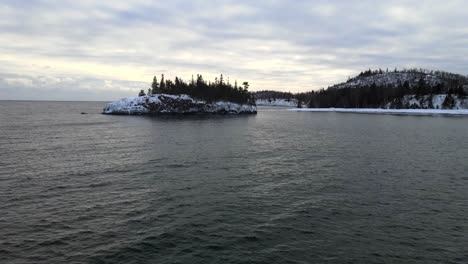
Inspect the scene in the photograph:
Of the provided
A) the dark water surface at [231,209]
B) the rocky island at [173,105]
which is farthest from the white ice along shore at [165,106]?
the dark water surface at [231,209]

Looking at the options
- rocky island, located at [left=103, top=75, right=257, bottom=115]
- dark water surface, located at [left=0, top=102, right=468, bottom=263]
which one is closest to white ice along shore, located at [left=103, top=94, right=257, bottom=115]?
rocky island, located at [left=103, top=75, right=257, bottom=115]

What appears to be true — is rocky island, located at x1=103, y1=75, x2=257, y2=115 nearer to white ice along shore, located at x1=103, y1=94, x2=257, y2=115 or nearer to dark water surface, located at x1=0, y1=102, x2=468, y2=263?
white ice along shore, located at x1=103, y1=94, x2=257, y2=115

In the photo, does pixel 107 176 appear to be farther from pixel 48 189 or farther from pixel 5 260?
pixel 5 260

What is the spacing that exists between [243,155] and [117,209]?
2444 cm

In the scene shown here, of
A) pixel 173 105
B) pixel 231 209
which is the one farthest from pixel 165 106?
pixel 231 209

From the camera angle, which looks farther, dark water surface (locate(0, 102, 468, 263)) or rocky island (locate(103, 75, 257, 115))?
rocky island (locate(103, 75, 257, 115))

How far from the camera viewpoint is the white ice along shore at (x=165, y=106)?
161250 mm

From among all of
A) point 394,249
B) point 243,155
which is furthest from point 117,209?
point 243,155

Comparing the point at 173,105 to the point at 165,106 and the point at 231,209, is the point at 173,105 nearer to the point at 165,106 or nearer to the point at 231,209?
the point at 165,106

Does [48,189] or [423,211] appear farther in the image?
[48,189]

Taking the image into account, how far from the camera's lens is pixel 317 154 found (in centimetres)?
4634

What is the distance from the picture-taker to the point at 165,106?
561 ft

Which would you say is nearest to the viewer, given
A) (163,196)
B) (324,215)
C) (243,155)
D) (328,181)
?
(324,215)

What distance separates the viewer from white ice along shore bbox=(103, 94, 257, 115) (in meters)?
161
